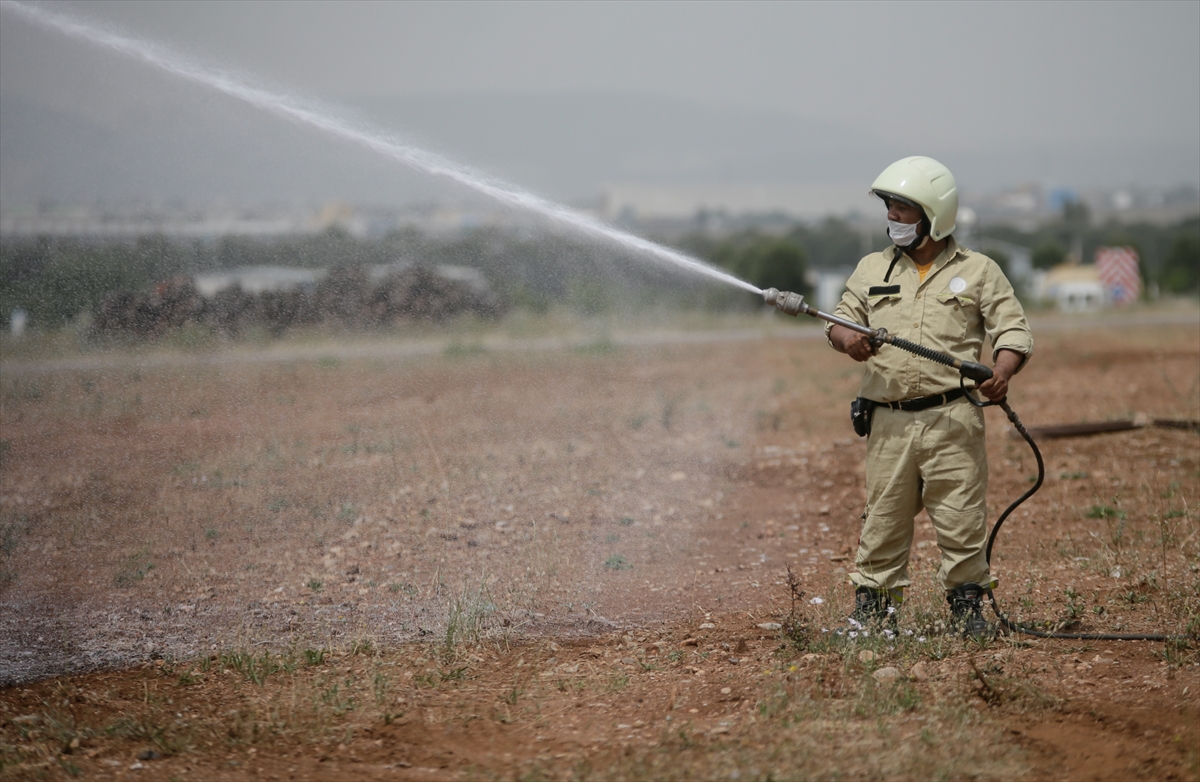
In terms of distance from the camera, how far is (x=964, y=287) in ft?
13.6

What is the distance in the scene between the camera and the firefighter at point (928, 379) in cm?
411

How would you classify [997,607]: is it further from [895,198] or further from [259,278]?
[259,278]

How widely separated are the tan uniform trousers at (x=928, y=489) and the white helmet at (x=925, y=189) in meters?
0.70

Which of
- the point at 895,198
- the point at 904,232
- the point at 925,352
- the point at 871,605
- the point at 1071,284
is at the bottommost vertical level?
the point at 871,605

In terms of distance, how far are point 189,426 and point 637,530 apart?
3.35 meters

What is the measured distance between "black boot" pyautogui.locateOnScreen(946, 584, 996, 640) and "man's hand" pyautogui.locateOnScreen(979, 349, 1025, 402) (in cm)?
77

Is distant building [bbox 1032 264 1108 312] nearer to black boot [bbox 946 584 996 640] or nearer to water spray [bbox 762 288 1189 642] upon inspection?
water spray [bbox 762 288 1189 642]

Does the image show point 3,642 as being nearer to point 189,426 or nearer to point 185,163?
point 189,426

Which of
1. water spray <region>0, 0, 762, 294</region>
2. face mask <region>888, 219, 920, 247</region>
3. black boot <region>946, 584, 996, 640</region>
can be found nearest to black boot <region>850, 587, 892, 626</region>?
black boot <region>946, 584, 996, 640</region>

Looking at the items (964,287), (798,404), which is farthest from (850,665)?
(798,404)

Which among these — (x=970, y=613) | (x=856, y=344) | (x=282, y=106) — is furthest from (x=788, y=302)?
(x=282, y=106)

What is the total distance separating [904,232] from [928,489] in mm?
1001

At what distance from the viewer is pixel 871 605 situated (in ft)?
14.2

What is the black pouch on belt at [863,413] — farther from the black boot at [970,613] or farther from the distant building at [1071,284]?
the distant building at [1071,284]
